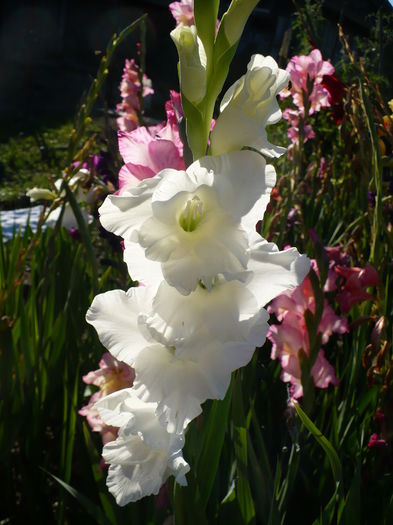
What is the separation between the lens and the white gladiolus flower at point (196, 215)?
53 cm

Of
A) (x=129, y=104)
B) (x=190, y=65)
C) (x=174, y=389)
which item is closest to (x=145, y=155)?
(x=190, y=65)

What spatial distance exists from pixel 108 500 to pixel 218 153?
0.78 m

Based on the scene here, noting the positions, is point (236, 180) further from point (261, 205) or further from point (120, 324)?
point (120, 324)

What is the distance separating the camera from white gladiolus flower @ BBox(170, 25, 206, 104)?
1.84 feet

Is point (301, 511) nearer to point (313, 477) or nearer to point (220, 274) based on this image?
point (313, 477)

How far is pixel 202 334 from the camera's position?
0.55 meters

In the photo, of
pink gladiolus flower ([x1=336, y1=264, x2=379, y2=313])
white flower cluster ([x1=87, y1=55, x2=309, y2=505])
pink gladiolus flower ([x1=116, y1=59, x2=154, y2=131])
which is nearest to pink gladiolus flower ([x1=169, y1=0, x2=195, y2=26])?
pink gladiolus flower ([x1=116, y1=59, x2=154, y2=131])

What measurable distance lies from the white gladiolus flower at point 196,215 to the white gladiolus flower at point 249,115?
3cm

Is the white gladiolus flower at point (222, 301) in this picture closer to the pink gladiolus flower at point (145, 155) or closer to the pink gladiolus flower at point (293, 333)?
the pink gladiolus flower at point (145, 155)

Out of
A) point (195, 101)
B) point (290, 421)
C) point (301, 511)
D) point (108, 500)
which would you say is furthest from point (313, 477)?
point (195, 101)

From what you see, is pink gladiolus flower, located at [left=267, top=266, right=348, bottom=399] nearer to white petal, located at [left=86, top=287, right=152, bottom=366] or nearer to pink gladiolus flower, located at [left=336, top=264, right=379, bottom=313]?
pink gladiolus flower, located at [left=336, top=264, right=379, bottom=313]

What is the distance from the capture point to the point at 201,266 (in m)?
0.53

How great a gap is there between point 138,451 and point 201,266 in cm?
28

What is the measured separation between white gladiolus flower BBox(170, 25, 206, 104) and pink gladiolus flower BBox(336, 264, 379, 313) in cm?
66
